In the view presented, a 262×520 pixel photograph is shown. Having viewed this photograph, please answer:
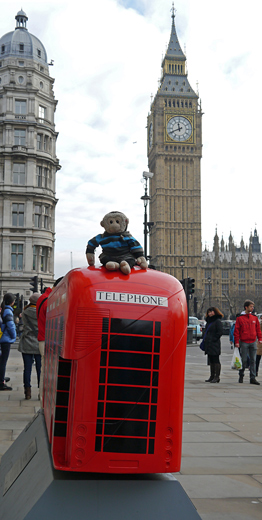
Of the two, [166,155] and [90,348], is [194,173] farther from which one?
[90,348]

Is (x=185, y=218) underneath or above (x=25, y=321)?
above

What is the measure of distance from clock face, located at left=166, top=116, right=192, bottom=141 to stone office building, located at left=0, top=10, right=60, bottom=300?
2427 inches

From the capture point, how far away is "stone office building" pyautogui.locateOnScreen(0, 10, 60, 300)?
39.8 meters

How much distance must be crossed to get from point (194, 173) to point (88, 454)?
10233 cm

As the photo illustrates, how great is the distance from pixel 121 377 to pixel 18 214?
38.7m

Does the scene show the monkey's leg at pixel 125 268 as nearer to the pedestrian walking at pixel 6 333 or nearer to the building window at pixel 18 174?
the pedestrian walking at pixel 6 333

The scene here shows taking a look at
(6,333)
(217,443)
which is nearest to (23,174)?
(6,333)

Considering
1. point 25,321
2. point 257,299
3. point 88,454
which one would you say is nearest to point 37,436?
point 88,454

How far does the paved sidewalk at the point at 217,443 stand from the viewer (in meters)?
3.74

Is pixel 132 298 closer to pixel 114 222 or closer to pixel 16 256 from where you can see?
pixel 114 222

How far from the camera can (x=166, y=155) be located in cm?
10138

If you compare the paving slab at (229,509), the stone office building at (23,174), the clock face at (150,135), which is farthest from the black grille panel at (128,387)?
the clock face at (150,135)

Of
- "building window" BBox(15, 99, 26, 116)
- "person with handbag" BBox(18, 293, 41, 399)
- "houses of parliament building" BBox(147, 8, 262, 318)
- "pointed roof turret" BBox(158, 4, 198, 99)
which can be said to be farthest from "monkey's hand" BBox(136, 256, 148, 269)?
"pointed roof turret" BBox(158, 4, 198, 99)

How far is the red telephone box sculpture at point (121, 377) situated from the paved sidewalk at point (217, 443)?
34.4 inches
